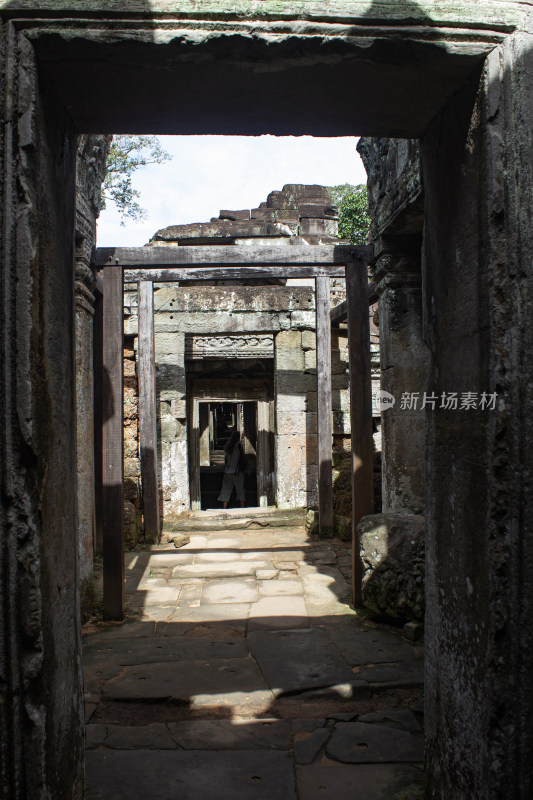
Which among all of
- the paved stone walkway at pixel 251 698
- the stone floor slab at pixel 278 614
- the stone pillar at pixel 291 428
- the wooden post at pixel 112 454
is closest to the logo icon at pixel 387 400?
the paved stone walkway at pixel 251 698

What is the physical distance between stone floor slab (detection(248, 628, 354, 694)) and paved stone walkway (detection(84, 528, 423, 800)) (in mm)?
13

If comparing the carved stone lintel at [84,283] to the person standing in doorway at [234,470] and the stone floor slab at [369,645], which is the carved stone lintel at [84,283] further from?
the person standing in doorway at [234,470]

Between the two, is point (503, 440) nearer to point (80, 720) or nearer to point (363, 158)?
point (80, 720)

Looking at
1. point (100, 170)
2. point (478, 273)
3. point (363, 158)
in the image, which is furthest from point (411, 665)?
point (100, 170)

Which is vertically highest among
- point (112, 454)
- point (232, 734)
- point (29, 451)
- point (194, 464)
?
point (29, 451)

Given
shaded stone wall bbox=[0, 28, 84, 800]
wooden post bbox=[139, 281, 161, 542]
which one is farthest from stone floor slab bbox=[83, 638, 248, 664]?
wooden post bbox=[139, 281, 161, 542]

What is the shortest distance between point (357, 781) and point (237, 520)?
242 inches

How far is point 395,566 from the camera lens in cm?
396

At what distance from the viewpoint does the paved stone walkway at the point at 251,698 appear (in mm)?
2275

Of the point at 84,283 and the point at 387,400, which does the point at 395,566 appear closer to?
the point at 387,400

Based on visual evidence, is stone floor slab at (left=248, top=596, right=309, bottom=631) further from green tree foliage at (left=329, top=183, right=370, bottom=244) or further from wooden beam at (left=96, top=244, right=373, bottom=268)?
green tree foliage at (left=329, top=183, right=370, bottom=244)

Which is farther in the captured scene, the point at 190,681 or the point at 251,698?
the point at 190,681

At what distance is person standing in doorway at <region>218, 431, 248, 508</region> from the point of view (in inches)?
444

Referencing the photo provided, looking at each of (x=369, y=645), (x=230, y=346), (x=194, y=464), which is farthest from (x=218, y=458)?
(x=369, y=645)
